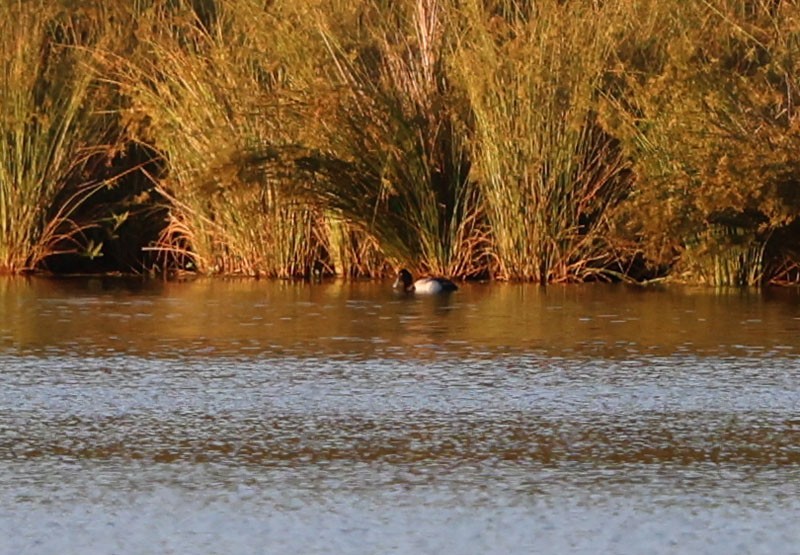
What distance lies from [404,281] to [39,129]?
3.49 metres

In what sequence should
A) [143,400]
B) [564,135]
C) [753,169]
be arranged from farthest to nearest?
1. [564,135]
2. [753,169]
3. [143,400]

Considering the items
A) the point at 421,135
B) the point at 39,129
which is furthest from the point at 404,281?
the point at 39,129

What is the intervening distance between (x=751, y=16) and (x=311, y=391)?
7312 millimetres

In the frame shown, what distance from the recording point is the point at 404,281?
13.3 metres

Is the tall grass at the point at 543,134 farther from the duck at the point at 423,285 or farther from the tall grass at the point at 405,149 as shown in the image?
the duck at the point at 423,285

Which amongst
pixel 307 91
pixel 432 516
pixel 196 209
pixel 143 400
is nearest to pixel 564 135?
pixel 307 91

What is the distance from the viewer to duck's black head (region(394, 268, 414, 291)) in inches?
519

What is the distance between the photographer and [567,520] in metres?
5.31

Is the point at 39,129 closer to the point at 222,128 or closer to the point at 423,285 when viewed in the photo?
the point at 222,128

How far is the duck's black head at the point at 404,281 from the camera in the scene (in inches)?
519

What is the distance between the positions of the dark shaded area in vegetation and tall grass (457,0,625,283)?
2cm

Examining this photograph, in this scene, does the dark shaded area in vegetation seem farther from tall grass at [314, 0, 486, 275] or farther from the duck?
the duck

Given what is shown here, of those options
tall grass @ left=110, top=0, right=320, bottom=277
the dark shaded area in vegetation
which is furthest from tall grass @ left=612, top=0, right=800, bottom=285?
tall grass @ left=110, top=0, right=320, bottom=277

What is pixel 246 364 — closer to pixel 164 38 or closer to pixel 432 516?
pixel 432 516
